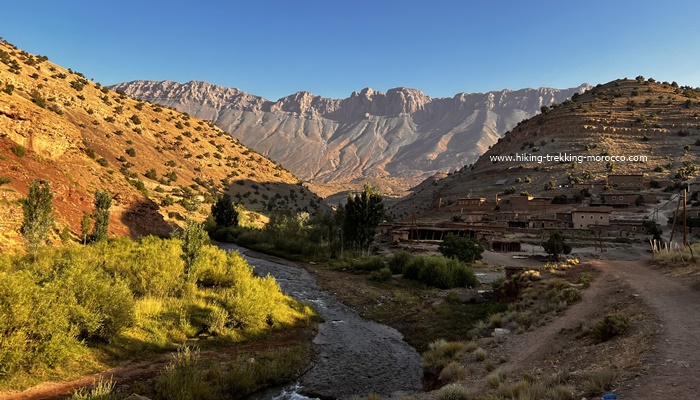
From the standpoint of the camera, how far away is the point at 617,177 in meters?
85.7

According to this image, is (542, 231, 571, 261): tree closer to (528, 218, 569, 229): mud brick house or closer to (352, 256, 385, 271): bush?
(528, 218, 569, 229): mud brick house

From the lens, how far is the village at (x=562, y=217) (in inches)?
2389

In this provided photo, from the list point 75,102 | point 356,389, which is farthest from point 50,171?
point 75,102

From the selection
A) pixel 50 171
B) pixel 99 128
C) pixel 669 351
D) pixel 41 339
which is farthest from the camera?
pixel 99 128

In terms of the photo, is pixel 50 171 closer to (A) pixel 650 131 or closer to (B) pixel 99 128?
(B) pixel 99 128

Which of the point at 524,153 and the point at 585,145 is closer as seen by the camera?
the point at 585,145

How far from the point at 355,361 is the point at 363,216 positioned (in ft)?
98.8

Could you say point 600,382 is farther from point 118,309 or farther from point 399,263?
point 399,263

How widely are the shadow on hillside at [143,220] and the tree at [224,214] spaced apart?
15.9m

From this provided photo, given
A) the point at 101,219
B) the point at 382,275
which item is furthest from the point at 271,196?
the point at 101,219

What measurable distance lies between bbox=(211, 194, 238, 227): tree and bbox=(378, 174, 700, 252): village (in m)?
25.6

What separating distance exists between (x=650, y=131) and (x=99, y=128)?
5383 inches

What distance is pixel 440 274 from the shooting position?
1332 inches

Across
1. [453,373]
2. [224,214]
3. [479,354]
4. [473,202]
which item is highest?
[473,202]
